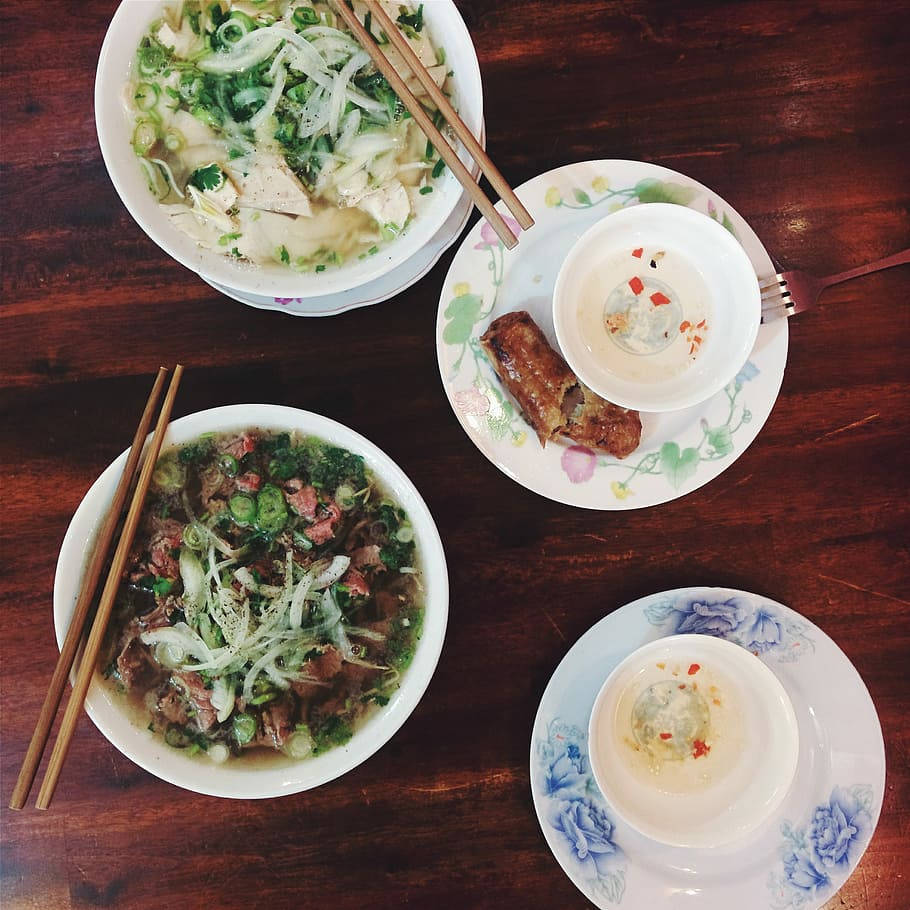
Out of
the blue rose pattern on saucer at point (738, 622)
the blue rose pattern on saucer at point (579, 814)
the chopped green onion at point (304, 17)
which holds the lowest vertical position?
the blue rose pattern on saucer at point (579, 814)

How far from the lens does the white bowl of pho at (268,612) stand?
1640mm

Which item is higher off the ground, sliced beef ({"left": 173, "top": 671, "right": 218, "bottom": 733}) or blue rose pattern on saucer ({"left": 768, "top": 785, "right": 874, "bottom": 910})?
sliced beef ({"left": 173, "top": 671, "right": 218, "bottom": 733})

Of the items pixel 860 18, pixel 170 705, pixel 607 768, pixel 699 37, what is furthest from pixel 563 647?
pixel 860 18

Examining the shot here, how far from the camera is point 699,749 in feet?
6.03

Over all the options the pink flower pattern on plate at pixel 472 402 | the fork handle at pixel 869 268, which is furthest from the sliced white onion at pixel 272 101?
the fork handle at pixel 869 268

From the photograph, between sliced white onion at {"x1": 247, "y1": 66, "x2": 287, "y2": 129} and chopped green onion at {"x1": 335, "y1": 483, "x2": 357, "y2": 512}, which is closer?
sliced white onion at {"x1": 247, "y1": 66, "x2": 287, "y2": 129}

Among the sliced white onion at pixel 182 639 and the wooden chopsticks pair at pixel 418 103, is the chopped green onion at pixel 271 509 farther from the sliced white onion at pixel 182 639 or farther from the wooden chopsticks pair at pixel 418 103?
the wooden chopsticks pair at pixel 418 103

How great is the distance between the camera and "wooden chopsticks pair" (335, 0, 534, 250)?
59.5 inches

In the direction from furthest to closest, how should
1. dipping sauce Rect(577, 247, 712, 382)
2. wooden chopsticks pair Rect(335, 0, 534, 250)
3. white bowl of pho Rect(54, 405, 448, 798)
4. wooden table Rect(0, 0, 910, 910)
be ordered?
wooden table Rect(0, 0, 910, 910), dipping sauce Rect(577, 247, 712, 382), white bowl of pho Rect(54, 405, 448, 798), wooden chopsticks pair Rect(335, 0, 534, 250)

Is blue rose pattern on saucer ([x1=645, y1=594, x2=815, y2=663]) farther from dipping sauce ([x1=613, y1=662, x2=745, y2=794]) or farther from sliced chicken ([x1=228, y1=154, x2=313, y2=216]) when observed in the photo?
sliced chicken ([x1=228, y1=154, x2=313, y2=216])

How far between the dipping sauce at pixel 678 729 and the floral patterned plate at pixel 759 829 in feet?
0.35

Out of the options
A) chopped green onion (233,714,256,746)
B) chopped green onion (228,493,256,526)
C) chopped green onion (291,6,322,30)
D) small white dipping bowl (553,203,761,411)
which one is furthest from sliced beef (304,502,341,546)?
chopped green onion (291,6,322,30)

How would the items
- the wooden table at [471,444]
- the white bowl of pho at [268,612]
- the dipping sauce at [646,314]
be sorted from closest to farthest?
the white bowl of pho at [268,612]
the dipping sauce at [646,314]
the wooden table at [471,444]

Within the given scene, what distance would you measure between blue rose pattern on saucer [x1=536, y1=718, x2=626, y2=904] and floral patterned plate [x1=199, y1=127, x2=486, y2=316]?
1.18 m
